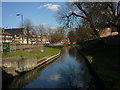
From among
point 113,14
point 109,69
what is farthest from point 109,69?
point 113,14

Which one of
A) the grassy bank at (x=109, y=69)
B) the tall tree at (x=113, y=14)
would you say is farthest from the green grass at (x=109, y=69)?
the tall tree at (x=113, y=14)

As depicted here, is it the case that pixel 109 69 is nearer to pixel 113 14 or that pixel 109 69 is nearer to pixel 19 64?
pixel 19 64

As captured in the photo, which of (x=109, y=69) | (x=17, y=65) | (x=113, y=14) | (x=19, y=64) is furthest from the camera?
(x=113, y=14)

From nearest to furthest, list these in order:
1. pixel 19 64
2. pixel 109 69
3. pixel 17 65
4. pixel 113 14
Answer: pixel 109 69 < pixel 17 65 < pixel 19 64 < pixel 113 14

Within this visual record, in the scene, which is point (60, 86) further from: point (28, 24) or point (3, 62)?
point (28, 24)

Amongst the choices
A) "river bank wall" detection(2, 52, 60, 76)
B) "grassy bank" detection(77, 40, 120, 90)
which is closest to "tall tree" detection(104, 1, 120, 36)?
"grassy bank" detection(77, 40, 120, 90)

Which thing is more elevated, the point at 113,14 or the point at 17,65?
the point at 113,14

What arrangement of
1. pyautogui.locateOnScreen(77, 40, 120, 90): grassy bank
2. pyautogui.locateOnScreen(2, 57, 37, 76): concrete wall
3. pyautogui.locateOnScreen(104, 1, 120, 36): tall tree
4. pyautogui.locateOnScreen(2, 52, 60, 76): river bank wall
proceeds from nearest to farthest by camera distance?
1. pyautogui.locateOnScreen(77, 40, 120, 90): grassy bank
2. pyautogui.locateOnScreen(2, 52, 60, 76): river bank wall
3. pyautogui.locateOnScreen(2, 57, 37, 76): concrete wall
4. pyautogui.locateOnScreen(104, 1, 120, 36): tall tree

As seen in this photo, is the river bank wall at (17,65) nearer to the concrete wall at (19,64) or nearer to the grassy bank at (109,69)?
the concrete wall at (19,64)

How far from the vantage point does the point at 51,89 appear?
10375 millimetres

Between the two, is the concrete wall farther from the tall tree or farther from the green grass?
the tall tree

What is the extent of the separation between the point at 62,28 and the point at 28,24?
35017 millimetres

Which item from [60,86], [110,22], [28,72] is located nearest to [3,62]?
[28,72]

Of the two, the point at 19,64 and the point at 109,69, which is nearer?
the point at 109,69
